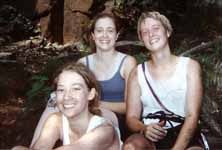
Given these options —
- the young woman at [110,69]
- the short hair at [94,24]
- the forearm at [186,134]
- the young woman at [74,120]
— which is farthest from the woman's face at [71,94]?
the forearm at [186,134]

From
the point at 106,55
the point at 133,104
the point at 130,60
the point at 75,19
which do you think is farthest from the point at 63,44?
the point at 133,104

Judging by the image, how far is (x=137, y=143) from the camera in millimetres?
1502

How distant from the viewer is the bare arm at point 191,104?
5.01ft

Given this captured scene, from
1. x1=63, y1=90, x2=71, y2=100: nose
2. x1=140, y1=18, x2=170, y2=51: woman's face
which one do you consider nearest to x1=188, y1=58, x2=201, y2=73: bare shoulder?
x1=140, y1=18, x2=170, y2=51: woman's face

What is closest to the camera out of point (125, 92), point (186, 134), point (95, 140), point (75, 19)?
point (95, 140)

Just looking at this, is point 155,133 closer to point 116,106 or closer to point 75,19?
point 116,106

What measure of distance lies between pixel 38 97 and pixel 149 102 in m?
0.50

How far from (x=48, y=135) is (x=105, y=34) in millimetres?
479

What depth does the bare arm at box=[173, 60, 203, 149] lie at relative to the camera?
1528mm

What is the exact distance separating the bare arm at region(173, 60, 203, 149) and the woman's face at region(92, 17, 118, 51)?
13.4 inches

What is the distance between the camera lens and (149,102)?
5.21 feet

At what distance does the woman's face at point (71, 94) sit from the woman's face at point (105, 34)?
0.80 feet

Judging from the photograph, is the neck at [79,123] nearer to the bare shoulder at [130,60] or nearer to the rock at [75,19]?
the bare shoulder at [130,60]

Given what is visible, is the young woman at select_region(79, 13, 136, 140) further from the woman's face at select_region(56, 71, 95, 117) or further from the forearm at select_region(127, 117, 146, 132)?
the woman's face at select_region(56, 71, 95, 117)
